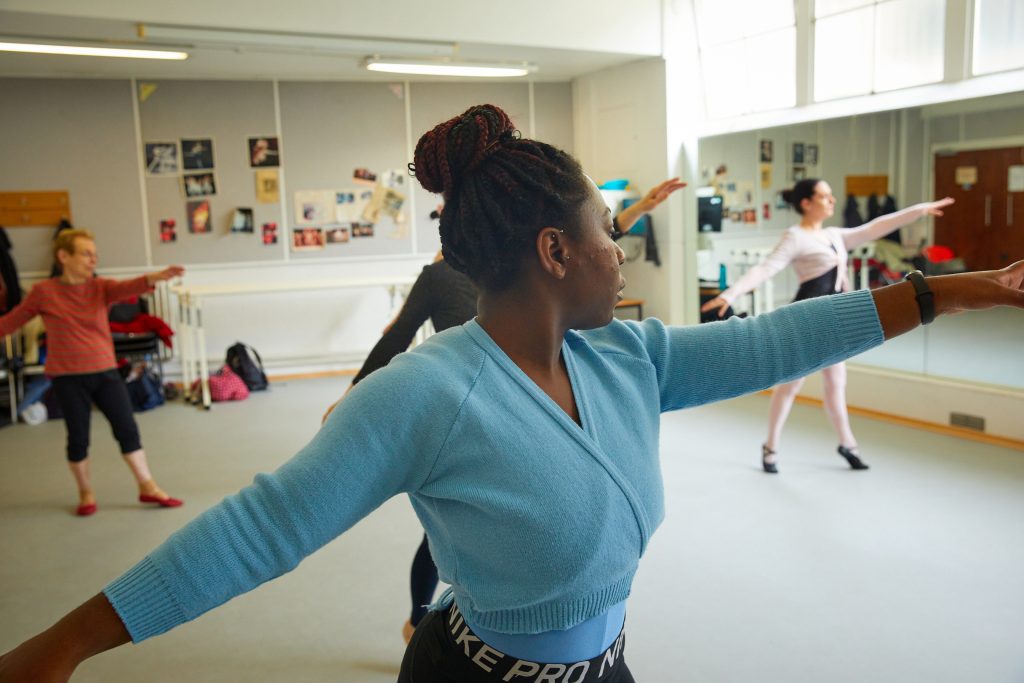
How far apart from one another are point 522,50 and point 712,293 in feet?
8.25

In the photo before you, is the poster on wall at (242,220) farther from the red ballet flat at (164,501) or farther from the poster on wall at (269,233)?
the red ballet flat at (164,501)

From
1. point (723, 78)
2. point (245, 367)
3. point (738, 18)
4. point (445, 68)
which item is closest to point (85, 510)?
point (245, 367)

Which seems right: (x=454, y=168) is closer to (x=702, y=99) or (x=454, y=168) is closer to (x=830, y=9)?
(x=830, y=9)

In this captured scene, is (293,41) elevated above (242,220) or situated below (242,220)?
above

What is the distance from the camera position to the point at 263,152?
7.44 meters

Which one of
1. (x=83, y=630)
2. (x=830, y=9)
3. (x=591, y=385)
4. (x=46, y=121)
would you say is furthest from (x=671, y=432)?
(x=46, y=121)

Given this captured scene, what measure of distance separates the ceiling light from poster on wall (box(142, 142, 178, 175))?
3.78 ft

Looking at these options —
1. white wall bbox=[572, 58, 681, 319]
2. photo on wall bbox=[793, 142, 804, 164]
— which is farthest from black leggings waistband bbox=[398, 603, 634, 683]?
white wall bbox=[572, 58, 681, 319]

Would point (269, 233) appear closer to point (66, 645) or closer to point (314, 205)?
point (314, 205)

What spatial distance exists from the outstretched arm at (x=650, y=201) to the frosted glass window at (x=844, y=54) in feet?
10.9

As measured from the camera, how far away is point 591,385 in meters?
1.13

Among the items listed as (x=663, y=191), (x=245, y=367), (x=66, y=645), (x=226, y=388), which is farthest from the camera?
(x=245, y=367)

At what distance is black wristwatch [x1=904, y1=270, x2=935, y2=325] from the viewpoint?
3.87 feet

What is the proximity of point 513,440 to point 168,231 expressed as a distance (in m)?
7.09
